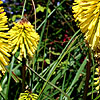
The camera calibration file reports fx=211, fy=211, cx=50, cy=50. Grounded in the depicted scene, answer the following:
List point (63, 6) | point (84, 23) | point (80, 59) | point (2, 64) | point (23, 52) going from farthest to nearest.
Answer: point (63, 6), point (80, 59), point (23, 52), point (84, 23), point (2, 64)

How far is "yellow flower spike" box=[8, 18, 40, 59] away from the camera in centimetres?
142

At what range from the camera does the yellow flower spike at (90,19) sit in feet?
3.45

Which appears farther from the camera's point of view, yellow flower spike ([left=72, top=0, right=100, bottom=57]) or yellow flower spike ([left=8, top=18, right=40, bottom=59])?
yellow flower spike ([left=8, top=18, right=40, bottom=59])

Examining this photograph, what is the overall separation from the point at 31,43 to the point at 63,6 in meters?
1.49

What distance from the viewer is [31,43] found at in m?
1.44

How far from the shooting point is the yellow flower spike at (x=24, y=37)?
142 cm

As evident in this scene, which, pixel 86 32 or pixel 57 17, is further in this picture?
pixel 57 17

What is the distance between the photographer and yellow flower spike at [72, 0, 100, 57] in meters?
1.05

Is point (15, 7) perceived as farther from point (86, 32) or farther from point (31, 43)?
point (86, 32)

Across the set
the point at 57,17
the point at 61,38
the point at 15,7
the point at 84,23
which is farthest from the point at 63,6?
the point at 84,23

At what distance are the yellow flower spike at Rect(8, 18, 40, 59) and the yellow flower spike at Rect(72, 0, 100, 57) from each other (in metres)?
0.42

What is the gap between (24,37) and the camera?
1462mm

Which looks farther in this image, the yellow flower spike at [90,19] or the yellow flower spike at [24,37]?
the yellow flower spike at [24,37]

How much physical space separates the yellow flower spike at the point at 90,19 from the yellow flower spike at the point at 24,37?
1.37 ft
